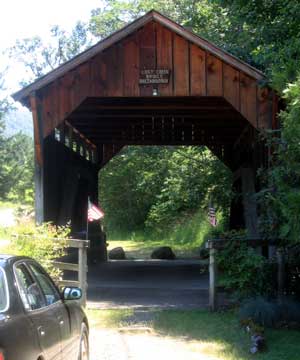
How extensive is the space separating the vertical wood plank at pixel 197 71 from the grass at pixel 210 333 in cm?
463

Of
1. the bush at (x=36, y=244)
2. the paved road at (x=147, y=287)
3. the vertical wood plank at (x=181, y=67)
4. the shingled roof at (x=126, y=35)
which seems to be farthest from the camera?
the vertical wood plank at (x=181, y=67)

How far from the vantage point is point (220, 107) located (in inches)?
634

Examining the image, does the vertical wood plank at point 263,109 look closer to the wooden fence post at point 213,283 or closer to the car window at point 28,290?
the wooden fence post at point 213,283

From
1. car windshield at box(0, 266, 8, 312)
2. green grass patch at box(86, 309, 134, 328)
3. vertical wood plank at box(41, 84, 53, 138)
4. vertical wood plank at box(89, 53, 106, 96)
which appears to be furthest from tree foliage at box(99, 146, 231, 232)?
car windshield at box(0, 266, 8, 312)

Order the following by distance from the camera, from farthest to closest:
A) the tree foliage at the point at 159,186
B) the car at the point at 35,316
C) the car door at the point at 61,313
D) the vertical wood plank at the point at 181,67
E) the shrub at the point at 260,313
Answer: the tree foliage at the point at 159,186, the vertical wood plank at the point at 181,67, the shrub at the point at 260,313, the car door at the point at 61,313, the car at the point at 35,316

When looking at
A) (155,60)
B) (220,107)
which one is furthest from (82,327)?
(220,107)

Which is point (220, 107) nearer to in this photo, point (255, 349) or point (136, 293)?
point (136, 293)

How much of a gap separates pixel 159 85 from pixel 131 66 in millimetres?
709

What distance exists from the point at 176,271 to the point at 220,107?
5.15m

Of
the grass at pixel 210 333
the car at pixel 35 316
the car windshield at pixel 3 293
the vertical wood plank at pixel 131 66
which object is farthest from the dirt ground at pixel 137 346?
the vertical wood plank at pixel 131 66

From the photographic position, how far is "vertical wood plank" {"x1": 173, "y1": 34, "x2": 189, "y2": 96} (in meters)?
12.7

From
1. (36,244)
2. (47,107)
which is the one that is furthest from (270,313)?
(47,107)

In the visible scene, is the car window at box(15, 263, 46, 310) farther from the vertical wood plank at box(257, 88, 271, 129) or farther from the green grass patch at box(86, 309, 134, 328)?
the vertical wood plank at box(257, 88, 271, 129)

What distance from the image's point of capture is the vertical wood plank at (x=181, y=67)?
12.7m
